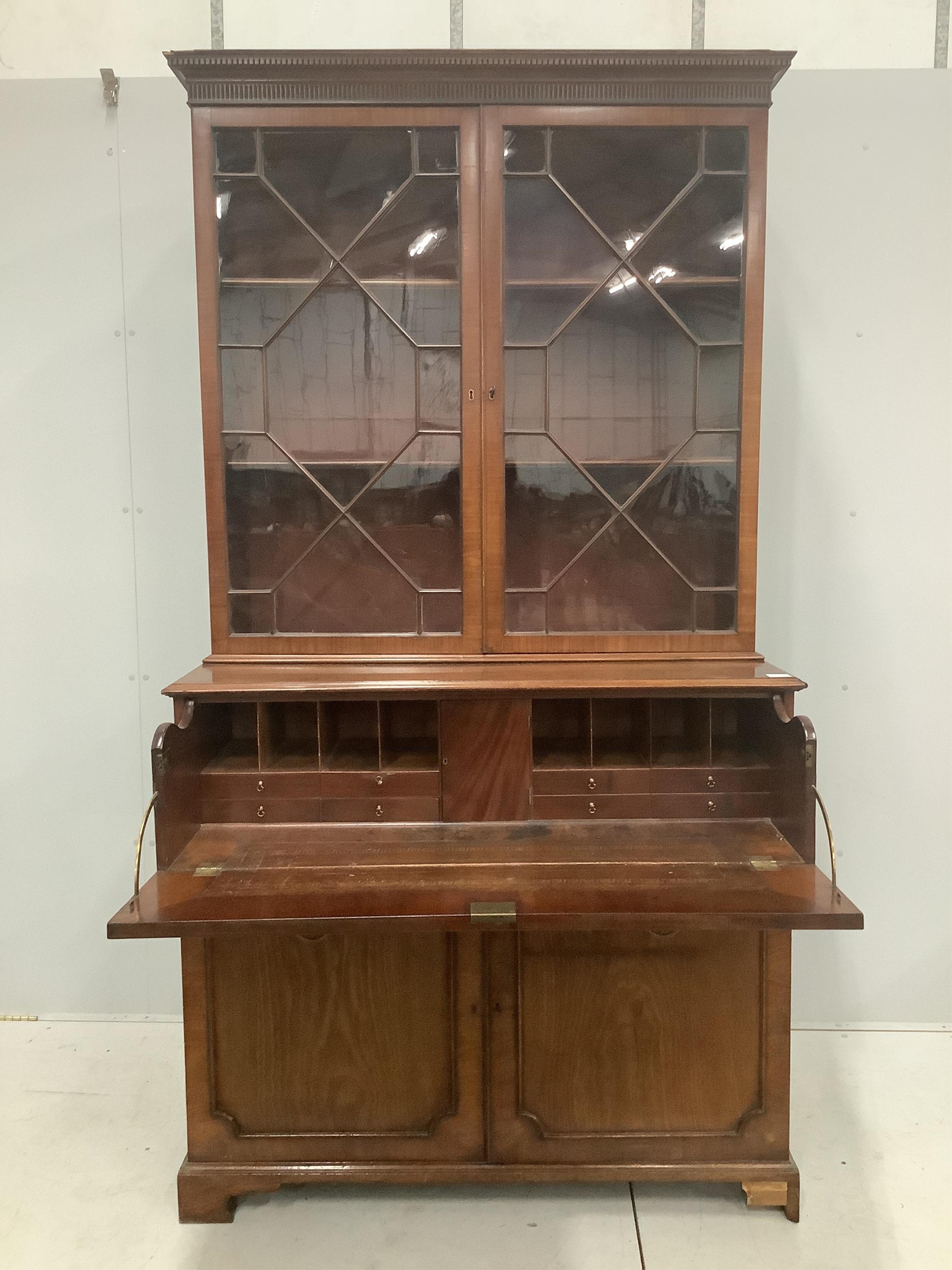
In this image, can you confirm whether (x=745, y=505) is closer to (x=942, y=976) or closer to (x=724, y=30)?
(x=724, y=30)

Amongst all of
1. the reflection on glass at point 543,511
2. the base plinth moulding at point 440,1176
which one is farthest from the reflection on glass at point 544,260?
the base plinth moulding at point 440,1176

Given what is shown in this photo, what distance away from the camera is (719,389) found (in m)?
1.75

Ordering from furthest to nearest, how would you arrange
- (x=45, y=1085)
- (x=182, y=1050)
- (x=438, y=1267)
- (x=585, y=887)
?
(x=182, y=1050)
(x=45, y=1085)
(x=438, y=1267)
(x=585, y=887)

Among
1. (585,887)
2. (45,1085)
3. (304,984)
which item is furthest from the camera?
(45,1085)

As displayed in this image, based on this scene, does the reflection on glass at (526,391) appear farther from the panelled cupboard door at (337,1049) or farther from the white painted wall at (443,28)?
the panelled cupboard door at (337,1049)

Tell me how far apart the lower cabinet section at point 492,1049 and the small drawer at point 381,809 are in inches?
9.2

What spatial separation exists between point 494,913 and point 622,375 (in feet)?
3.62

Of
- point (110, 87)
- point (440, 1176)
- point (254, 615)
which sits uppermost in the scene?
point (110, 87)

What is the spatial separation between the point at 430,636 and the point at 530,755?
0.32m

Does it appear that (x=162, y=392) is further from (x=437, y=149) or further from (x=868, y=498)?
(x=868, y=498)

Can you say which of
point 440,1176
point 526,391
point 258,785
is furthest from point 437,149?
point 440,1176

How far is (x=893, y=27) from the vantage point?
6.92 feet

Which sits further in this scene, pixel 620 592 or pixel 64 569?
pixel 64 569

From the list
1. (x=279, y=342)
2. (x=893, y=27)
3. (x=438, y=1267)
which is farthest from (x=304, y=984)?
(x=893, y=27)
